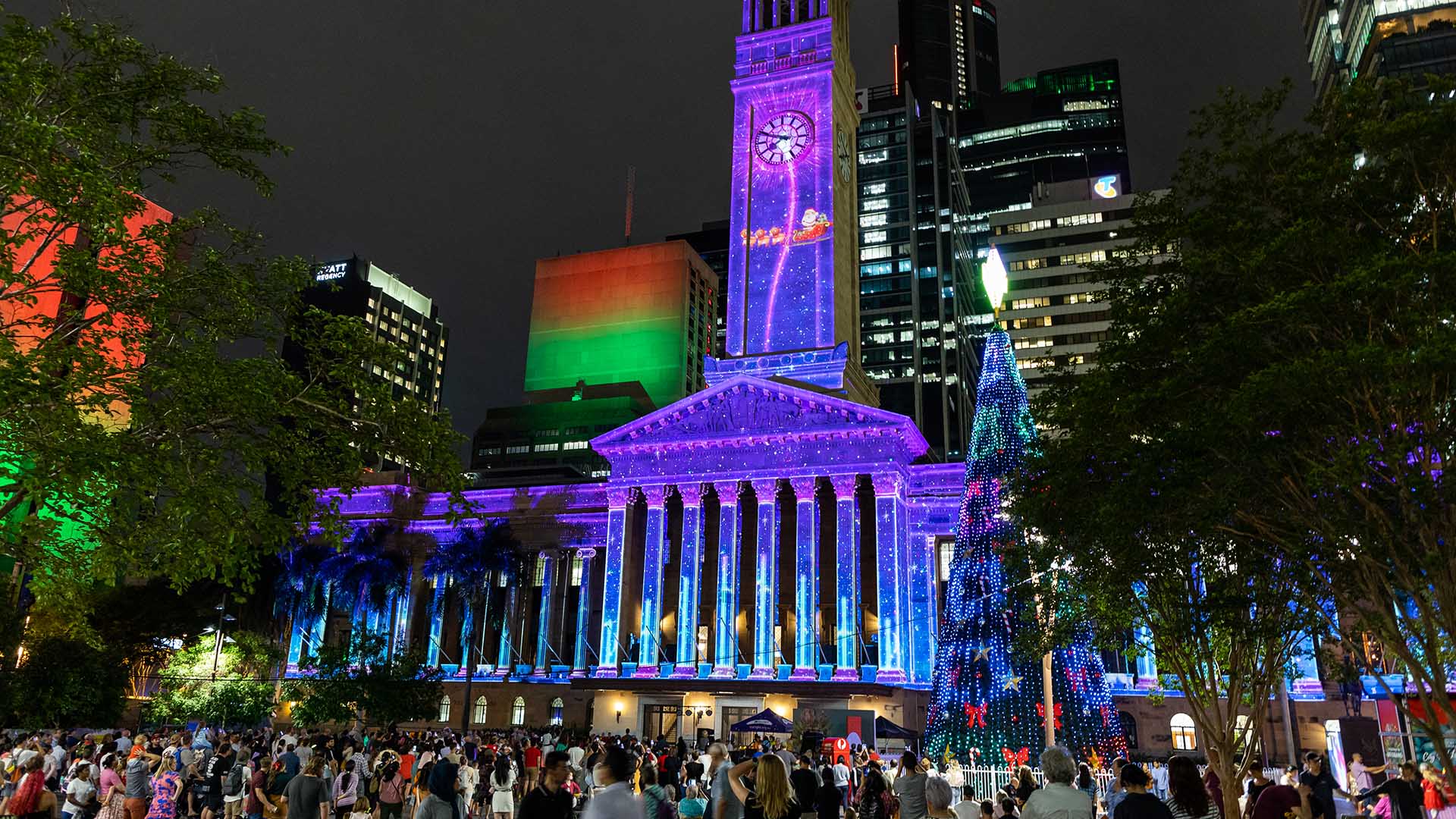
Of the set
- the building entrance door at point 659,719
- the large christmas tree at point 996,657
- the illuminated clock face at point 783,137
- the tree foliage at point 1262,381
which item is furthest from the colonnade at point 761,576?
the tree foliage at point 1262,381

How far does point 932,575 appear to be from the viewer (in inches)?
2393

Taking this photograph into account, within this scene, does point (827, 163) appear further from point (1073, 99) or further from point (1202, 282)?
point (1073, 99)

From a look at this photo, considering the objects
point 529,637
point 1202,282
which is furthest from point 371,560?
point 1202,282

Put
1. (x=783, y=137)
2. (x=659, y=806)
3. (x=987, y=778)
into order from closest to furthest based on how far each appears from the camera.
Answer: (x=659, y=806)
(x=987, y=778)
(x=783, y=137)

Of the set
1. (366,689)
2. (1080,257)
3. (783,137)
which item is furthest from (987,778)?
(1080,257)

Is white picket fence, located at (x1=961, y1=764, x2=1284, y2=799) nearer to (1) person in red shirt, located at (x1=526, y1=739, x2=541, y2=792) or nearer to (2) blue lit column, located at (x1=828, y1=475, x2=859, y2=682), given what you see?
(1) person in red shirt, located at (x1=526, y1=739, x2=541, y2=792)

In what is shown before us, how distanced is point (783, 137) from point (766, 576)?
101 feet

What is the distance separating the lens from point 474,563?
2542 inches

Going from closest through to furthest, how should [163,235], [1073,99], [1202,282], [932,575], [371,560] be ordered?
[163,235]
[1202,282]
[932,575]
[371,560]
[1073,99]

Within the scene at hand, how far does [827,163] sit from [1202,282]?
52.0 metres

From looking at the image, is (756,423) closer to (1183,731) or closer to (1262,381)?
(1183,731)

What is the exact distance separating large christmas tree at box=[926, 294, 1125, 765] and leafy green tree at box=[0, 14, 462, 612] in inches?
672

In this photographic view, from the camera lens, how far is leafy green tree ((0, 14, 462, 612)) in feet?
45.7

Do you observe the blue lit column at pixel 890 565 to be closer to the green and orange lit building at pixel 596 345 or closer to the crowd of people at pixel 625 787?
the crowd of people at pixel 625 787
